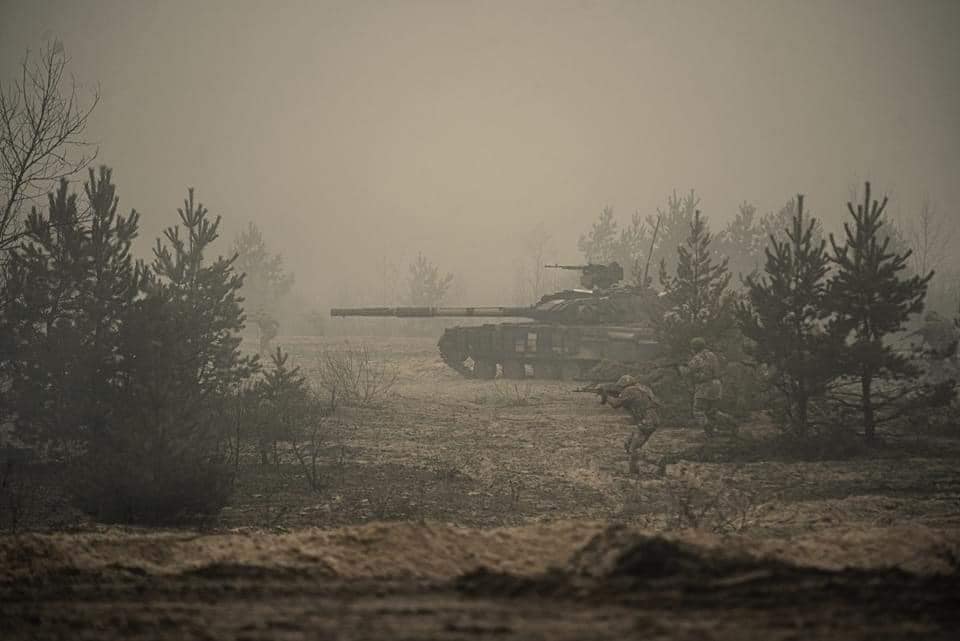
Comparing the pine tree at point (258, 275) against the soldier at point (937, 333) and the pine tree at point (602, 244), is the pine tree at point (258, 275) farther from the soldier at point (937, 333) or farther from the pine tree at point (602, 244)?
the soldier at point (937, 333)

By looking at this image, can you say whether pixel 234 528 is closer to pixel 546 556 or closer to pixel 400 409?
pixel 546 556

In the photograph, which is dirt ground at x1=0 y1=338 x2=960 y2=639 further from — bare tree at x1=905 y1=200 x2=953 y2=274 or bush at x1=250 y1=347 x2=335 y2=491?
bare tree at x1=905 y1=200 x2=953 y2=274

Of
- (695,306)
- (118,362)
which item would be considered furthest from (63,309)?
(695,306)

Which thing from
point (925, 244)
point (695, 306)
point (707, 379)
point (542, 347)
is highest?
point (925, 244)

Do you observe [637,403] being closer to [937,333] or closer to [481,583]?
[481,583]

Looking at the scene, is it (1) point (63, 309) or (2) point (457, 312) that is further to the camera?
(2) point (457, 312)

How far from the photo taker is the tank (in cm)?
1889

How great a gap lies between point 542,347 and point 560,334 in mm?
663

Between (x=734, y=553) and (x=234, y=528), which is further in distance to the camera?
(x=234, y=528)

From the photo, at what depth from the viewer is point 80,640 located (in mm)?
2533

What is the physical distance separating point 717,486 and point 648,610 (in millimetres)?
6075

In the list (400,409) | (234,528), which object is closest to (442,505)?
(234,528)

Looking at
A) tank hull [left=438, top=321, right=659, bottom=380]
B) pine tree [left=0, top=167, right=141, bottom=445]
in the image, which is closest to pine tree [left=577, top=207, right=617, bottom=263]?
tank hull [left=438, top=321, right=659, bottom=380]

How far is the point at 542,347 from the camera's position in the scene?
19.6m
